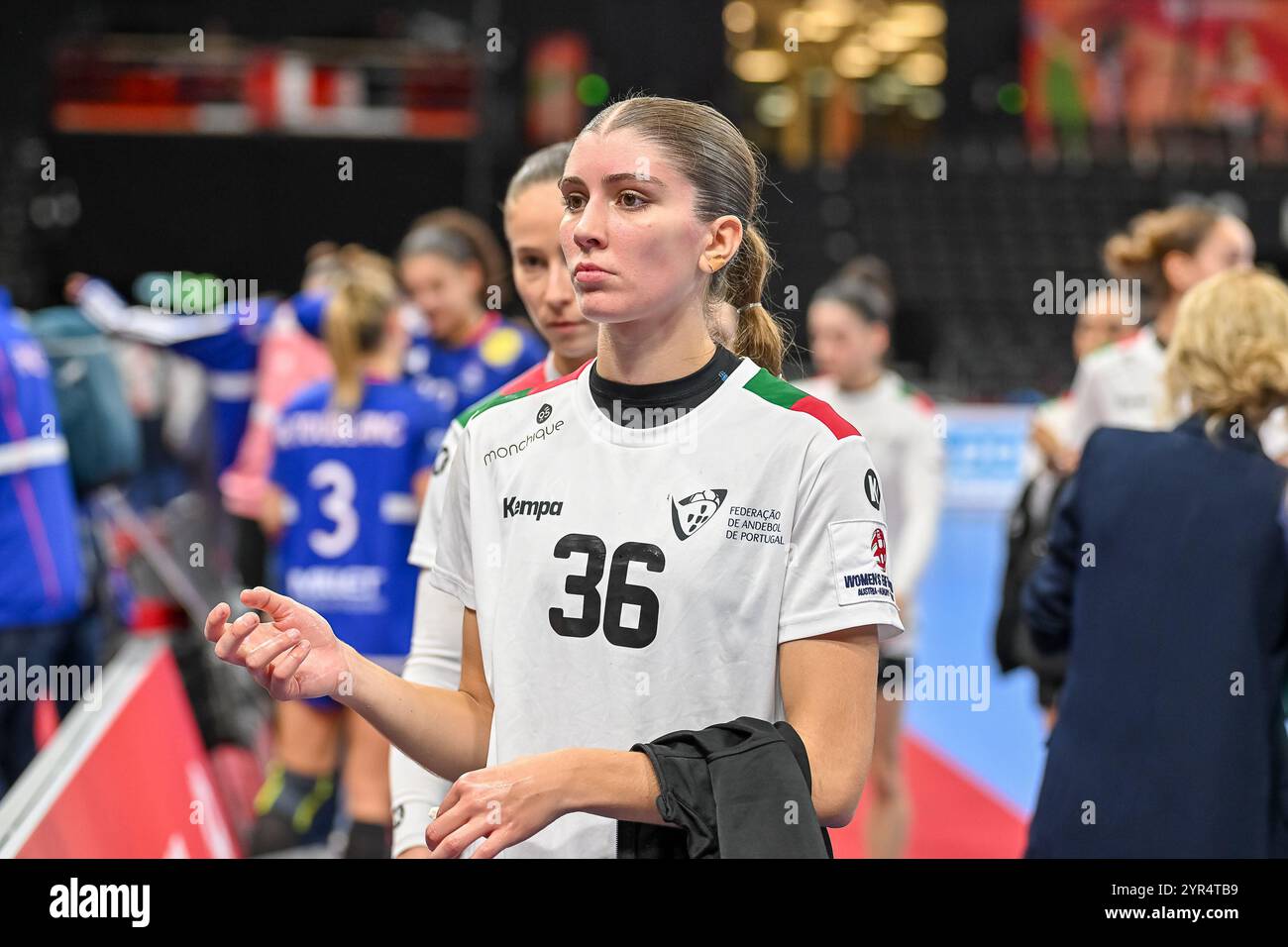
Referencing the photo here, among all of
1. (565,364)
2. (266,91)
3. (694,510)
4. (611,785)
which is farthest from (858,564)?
(266,91)

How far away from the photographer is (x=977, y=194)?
21.0m

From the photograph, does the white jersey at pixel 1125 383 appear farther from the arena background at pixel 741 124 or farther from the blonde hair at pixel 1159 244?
the arena background at pixel 741 124

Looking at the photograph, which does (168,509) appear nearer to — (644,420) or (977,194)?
(644,420)

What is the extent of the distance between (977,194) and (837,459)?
66.0ft

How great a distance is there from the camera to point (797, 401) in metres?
1.88

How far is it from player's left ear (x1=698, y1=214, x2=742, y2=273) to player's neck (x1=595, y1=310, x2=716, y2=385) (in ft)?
0.23

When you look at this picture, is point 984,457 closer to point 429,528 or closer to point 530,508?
point 429,528

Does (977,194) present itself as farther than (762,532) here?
Yes

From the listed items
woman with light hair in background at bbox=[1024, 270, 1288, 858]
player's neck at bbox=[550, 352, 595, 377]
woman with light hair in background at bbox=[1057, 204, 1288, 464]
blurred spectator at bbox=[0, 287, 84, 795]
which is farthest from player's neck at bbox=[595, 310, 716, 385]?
blurred spectator at bbox=[0, 287, 84, 795]

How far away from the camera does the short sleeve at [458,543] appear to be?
6.67 ft

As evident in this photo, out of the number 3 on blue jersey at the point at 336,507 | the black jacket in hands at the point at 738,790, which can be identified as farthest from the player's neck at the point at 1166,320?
the black jacket in hands at the point at 738,790
